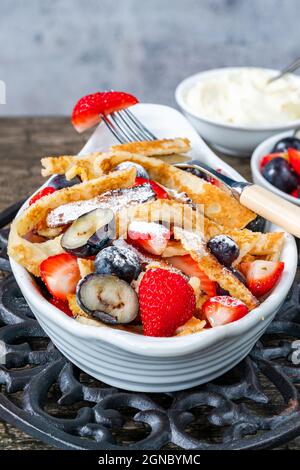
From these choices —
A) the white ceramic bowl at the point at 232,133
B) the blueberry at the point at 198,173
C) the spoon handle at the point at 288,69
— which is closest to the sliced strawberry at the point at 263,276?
the blueberry at the point at 198,173

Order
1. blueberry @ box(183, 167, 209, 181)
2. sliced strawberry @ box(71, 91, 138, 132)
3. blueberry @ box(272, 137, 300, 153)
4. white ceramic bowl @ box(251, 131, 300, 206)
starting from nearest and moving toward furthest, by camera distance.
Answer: blueberry @ box(183, 167, 209, 181) < sliced strawberry @ box(71, 91, 138, 132) < white ceramic bowl @ box(251, 131, 300, 206) < blueberry @ box(272, 137, 300, 153)

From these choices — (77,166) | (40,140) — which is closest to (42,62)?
(40,140)

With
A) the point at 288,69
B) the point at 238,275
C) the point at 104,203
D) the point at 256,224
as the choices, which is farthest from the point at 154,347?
the point at 288,69

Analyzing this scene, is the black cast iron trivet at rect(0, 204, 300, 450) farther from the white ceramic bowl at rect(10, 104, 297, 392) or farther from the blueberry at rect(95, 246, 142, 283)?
the blueberry at rect(95, 246, 142, 283)

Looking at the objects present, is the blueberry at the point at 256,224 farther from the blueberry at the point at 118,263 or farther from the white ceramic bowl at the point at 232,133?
the white ceramic bowl at the point at 232,133

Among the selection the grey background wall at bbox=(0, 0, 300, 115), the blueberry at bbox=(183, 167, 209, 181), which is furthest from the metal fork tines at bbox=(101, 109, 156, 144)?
the grey background wall at bbox=(0, 0, 300, 115)

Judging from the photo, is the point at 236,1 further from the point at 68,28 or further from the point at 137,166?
the point at 137,166

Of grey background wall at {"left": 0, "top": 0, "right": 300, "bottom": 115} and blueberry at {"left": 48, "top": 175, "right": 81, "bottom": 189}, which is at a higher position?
blueberry at {"left": 48, "top": 175, "right": 81, "bottom": 189}
